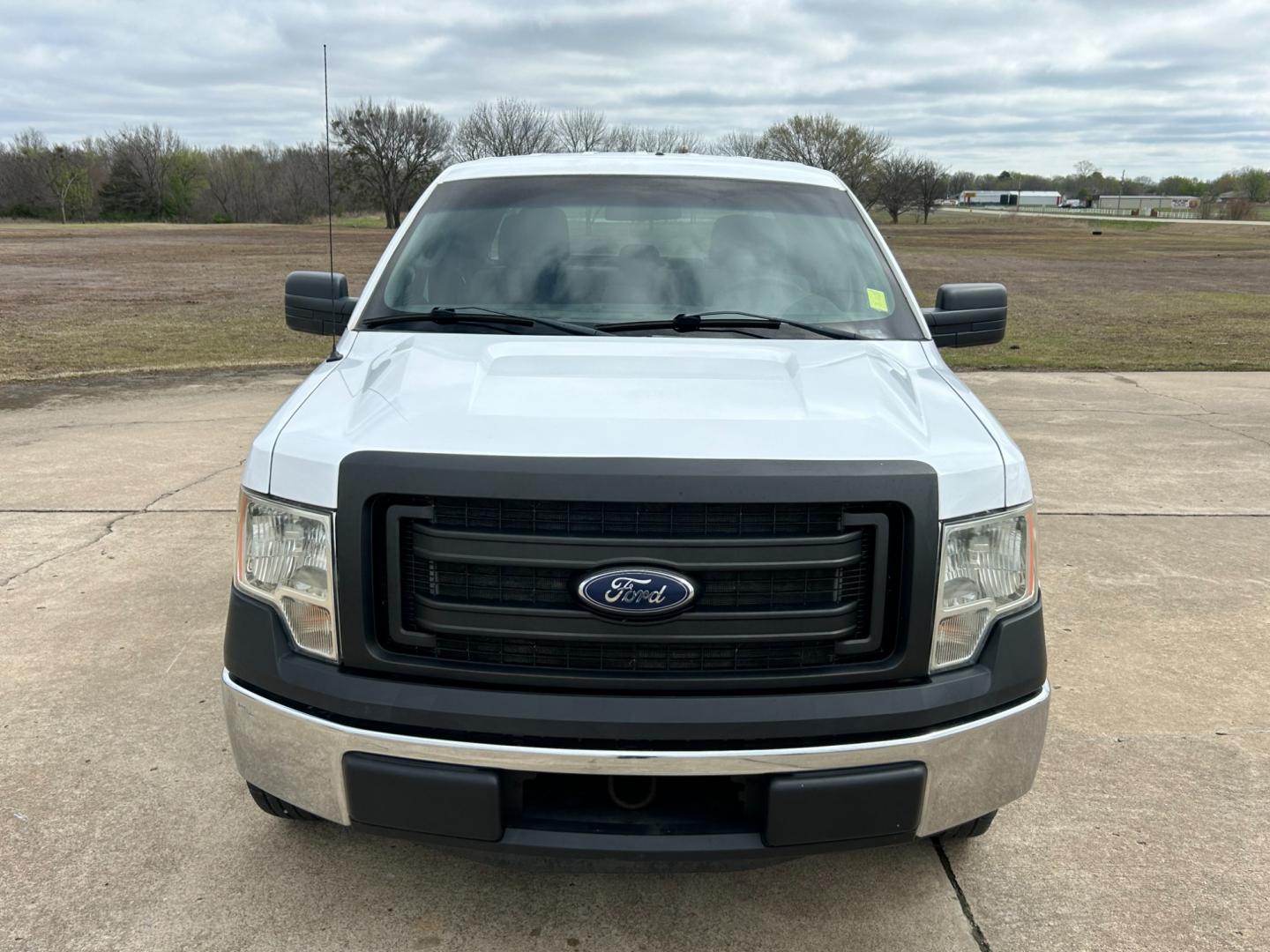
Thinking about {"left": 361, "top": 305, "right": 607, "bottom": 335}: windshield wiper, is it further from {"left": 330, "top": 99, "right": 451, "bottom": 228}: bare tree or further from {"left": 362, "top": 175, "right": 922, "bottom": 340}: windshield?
{"left": 330, "top": 99, "right": 451, "bottom": 228}: bare tree

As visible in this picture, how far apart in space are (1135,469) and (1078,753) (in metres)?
4.30

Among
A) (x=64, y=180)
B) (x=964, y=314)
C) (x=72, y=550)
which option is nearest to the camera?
(x=964, y=314)

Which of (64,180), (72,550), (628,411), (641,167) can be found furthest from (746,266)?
(64,180)

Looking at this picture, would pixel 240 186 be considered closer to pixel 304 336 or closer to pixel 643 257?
pixel 304 336

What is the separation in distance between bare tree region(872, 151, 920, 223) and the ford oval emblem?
258 feet

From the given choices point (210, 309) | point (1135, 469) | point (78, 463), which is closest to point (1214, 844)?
point (1135, 469)

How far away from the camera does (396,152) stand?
207ft

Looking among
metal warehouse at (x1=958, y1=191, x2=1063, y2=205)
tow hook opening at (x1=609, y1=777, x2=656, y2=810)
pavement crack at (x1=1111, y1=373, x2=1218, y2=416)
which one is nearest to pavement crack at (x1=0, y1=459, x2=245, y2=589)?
tow hook opening at (x1=609, y1=777, x2=656, y2=810)

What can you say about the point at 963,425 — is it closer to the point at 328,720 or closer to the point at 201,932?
the point at 328,720

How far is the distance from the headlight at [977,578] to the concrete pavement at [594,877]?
787mm

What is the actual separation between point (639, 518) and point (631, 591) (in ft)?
0.49

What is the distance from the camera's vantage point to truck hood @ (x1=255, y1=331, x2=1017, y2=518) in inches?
87.8

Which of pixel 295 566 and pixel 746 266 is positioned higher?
pixel 746 266

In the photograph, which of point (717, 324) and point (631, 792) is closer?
point (631, 792)
